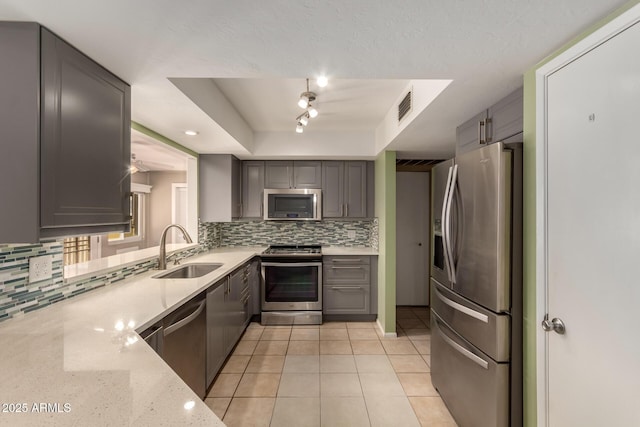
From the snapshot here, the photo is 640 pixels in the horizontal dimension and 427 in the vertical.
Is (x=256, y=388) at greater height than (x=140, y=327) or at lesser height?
lesser

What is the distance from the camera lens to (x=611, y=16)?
961mm

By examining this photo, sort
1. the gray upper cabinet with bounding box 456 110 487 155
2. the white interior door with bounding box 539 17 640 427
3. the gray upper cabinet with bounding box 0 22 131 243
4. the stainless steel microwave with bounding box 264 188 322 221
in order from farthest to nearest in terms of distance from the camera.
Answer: the stainless steel microwave with bounding box 264 188 322 221, the gray upper cabinet with bounding box 456 110 487 155, the gray upper cabinet with bounding box 0 22 131 243, the white interior door with bounding box 539 17 640 427

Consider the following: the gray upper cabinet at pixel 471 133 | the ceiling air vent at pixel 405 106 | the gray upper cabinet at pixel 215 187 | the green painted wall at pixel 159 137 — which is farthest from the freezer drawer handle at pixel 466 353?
the green painted wall at pixel 159 137

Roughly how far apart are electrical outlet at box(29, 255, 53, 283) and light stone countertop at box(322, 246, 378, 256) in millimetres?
2511

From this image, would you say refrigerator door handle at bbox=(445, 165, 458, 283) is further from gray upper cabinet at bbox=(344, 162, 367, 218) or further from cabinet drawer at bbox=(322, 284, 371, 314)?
gray upper cabinet at bbox=(344, 162, 367, 218)

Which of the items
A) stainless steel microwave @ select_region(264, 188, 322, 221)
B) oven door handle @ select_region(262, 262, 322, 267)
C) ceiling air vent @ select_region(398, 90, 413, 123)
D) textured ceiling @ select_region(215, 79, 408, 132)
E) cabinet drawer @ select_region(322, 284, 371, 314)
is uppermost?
textured ceiling @ select_region(215, 79, 408, 132)

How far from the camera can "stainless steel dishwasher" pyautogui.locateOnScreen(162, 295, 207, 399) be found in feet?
5.01

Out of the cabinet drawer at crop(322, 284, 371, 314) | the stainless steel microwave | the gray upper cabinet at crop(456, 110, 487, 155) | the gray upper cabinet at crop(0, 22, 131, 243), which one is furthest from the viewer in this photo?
the stainless steel microwave

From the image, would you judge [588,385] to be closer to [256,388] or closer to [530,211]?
[530,211]

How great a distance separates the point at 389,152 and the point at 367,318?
2125 mm

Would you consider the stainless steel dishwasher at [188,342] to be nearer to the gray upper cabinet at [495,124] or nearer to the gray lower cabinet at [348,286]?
the gray lower cabinet at [348,286]

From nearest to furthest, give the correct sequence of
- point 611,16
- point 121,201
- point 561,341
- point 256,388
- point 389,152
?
point 611,16 → point 561,341 → point 121,201 → point 256,388 → point 389,152

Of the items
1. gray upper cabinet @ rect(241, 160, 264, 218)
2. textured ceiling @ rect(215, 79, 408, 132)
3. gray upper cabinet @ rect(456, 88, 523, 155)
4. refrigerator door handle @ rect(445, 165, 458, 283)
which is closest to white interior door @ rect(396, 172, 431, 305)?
textured ceiling @ rect(215, 79, 408, 132)

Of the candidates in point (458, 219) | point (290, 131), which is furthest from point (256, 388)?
point (290, 131)
